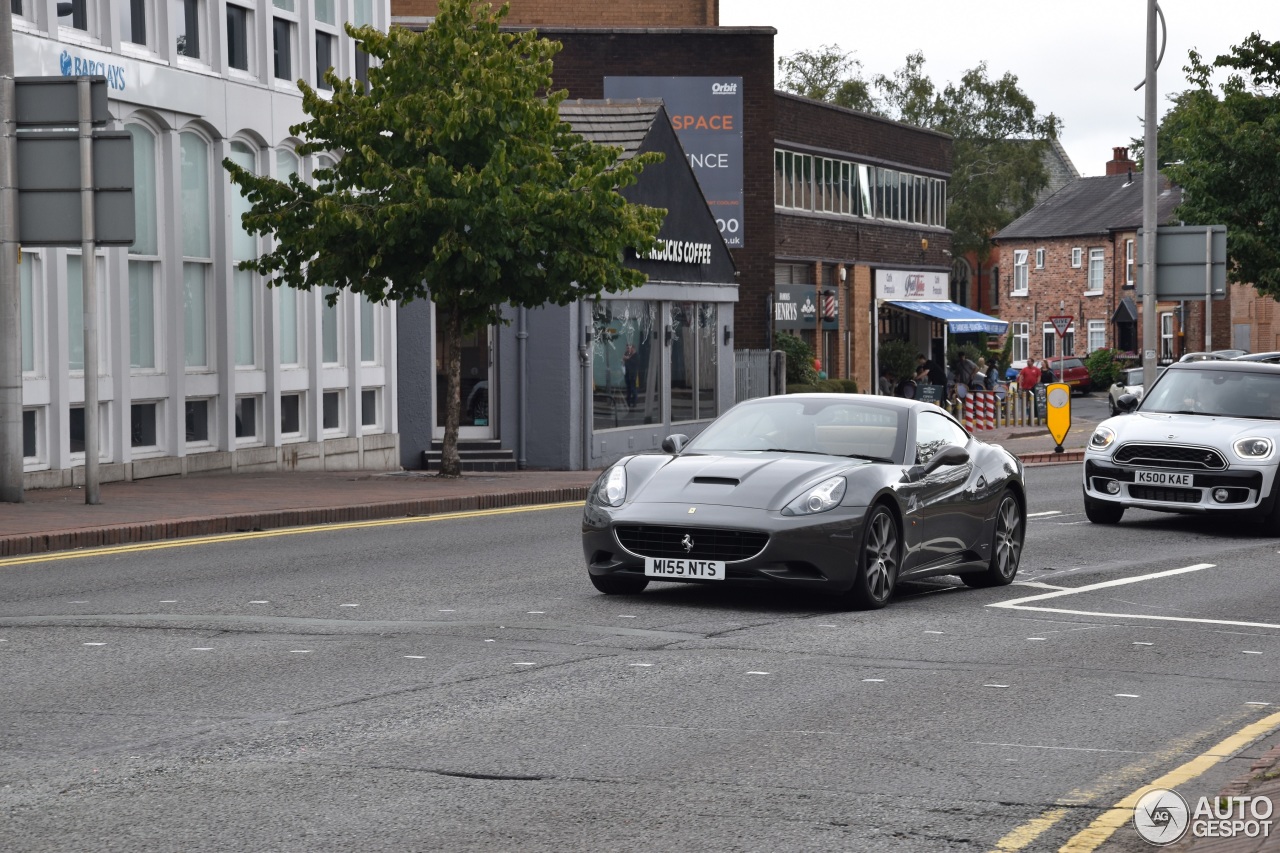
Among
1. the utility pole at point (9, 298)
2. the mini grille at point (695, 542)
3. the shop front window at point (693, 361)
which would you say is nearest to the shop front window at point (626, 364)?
the shop front window at point (693, 361)

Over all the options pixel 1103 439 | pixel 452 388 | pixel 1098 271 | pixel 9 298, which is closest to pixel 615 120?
pixel 452 388

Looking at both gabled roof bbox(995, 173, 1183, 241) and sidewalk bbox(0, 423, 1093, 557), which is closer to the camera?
sidewalk bbox(0, 423, 1093, 557)

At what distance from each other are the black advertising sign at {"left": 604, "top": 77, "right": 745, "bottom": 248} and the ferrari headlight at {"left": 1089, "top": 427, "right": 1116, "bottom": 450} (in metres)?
29.1

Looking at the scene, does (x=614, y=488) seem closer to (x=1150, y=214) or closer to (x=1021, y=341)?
(x=1150, y=214)

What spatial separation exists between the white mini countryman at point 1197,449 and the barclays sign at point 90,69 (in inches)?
454

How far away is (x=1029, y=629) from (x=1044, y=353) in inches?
3185

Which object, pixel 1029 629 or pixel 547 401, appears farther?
pixel 547 401

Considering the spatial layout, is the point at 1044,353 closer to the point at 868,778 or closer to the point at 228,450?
the point at 228,450

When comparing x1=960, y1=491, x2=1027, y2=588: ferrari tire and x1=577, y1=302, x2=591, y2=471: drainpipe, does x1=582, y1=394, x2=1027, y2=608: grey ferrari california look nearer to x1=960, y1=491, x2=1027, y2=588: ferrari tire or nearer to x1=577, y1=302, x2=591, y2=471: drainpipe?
x1=960, y1=491, x2=1027, y2=588: ferrari tire

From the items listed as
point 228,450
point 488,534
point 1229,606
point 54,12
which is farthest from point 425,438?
point 1229,606

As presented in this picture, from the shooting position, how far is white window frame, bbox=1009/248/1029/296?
89625 mm

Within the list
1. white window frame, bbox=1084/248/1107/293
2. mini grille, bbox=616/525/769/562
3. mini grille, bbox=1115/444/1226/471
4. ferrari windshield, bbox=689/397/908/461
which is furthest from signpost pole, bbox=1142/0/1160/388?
white window frame, bbox=1084/248/1107/293

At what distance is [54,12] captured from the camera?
2125 cm

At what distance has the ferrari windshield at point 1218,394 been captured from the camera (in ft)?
61.4
